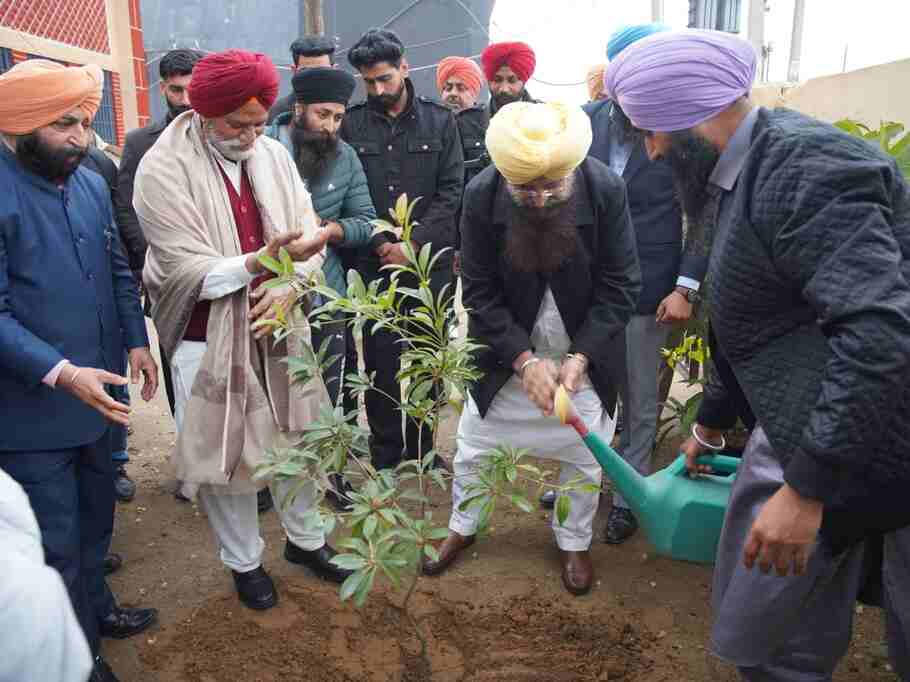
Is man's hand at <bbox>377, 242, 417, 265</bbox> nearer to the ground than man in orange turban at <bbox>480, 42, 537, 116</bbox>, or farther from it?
nearer to the ground

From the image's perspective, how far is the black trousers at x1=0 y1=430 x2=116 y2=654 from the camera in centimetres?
234

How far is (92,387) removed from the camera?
2227mm

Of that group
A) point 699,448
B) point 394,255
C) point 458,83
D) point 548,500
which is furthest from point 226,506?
point 458,83

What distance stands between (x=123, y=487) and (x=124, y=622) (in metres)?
1.20

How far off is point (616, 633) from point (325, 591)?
1.10 metres

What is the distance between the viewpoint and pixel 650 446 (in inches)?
141

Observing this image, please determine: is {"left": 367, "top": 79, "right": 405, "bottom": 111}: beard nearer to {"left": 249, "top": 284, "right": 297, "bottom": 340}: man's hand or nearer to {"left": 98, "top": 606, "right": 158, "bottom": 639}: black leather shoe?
{"left": 249, "top": 284, "right": 297, "bottom": 340}: man's hand

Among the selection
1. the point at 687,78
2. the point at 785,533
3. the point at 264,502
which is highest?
the point at 687,78

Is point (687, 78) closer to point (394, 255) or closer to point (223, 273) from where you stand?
point (223, 273)

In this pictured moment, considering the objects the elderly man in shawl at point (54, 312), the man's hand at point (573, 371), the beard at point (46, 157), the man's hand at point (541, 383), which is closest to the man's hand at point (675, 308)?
the man's hand at point (573, 371)

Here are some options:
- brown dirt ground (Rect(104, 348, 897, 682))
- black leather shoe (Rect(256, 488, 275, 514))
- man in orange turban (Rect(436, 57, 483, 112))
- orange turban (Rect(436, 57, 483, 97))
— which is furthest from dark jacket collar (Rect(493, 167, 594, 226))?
orange turban (Rect(436, 57, 483, 97))

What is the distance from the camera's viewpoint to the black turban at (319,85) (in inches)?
141

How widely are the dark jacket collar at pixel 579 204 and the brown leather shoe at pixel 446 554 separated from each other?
130 cm

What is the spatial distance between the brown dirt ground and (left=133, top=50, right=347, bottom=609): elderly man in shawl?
36 centimetres
